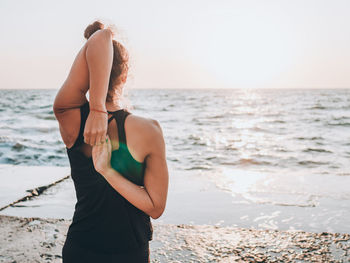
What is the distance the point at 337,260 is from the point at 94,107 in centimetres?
236

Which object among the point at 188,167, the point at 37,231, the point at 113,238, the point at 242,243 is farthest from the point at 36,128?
the point at 113,238

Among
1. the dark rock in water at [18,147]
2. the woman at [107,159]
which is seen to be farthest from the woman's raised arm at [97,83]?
the dark rock in water at [18,147]

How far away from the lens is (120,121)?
4.03 ft

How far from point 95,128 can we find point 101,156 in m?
0.11

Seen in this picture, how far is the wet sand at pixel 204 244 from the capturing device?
264 centimetres

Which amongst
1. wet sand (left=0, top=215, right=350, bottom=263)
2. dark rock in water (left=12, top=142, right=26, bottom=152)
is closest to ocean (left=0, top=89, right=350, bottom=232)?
dark rock in water (left=12, top=142, right=26, bottom=152)

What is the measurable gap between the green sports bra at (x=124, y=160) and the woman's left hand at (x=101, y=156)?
4cm

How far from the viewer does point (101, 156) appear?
1.22m

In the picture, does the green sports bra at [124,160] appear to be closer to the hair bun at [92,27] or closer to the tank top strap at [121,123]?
the tank top strap at [121,123]

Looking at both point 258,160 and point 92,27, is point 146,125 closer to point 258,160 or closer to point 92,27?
point 92,27

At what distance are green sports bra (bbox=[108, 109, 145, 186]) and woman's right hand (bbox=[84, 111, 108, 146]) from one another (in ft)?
0.18

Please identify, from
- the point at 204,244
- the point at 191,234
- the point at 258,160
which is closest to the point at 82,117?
the point at 204,244

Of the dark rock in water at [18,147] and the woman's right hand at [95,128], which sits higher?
the woman's right hand at [95,128]

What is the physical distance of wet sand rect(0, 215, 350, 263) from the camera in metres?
2.64
